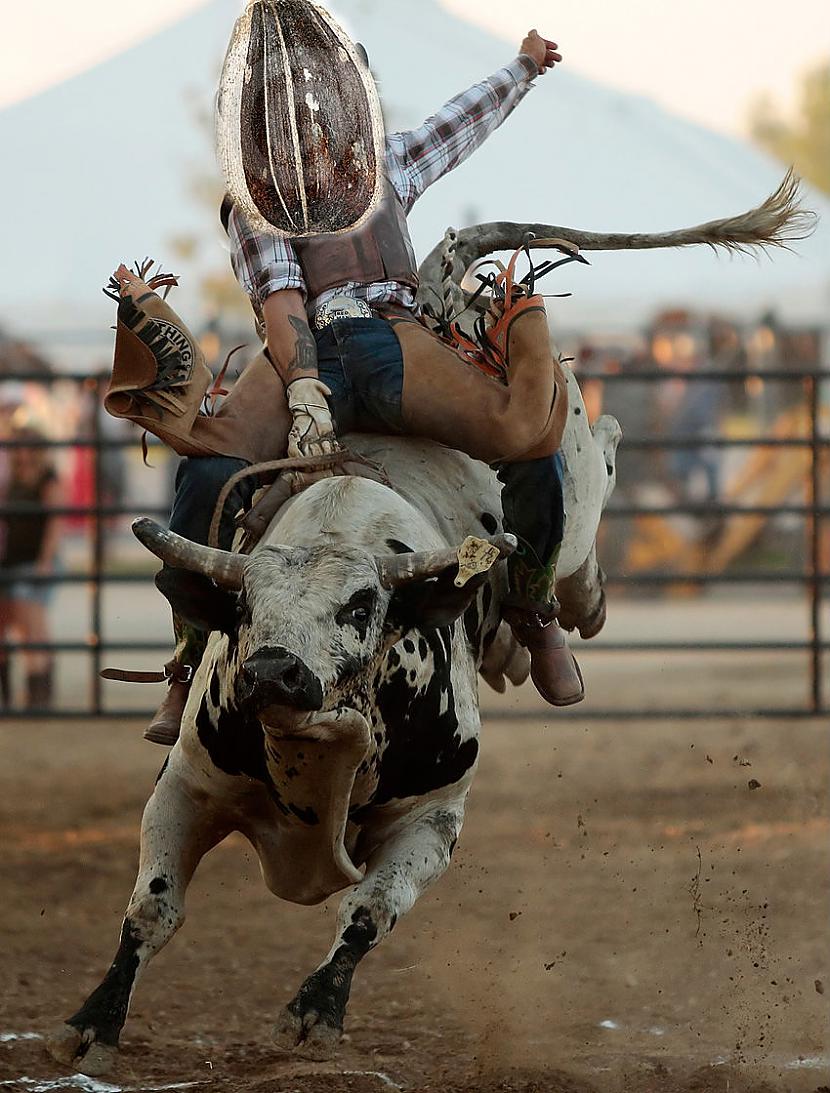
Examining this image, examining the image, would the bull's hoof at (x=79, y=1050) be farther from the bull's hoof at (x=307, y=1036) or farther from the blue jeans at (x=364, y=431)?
the blue jeans at (x=364, y=431)

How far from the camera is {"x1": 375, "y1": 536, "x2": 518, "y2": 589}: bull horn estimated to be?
294 cm

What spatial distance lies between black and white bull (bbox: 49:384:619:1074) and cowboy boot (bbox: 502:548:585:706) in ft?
0.73

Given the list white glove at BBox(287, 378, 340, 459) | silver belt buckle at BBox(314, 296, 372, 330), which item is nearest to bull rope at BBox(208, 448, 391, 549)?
white glove at BBox(287, 378, 340, 459)

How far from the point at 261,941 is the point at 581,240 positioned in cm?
229

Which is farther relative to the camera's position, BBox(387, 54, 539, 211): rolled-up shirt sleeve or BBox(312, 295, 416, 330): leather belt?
BBox(387, 54, 539, 211): rolled-up shirt sleeve

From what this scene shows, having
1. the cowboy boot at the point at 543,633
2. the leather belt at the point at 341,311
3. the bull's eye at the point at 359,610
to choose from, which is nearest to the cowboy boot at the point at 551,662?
the cowboy boot at the point at 543,633

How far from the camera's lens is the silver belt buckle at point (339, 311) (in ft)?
11.8

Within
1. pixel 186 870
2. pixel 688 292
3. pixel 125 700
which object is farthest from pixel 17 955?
pixel 688 292

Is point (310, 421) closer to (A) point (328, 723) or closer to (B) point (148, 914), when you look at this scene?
(A) point (328, 723)

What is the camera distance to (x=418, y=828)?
3277 millimetres

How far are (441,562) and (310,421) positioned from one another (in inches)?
22.7

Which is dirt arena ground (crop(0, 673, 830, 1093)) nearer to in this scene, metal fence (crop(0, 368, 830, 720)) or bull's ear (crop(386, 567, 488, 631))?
metal fence (crop(0, 368, 830, 720))

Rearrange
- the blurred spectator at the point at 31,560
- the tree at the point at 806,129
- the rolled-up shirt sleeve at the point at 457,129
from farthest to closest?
the tree at the point at 806,129 < the blurred spectator at the point at 31,560 < the rolled-up shirt sleeve at the point at 457,129

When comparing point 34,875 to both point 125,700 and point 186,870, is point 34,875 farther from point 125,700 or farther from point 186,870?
→ point 125,700
